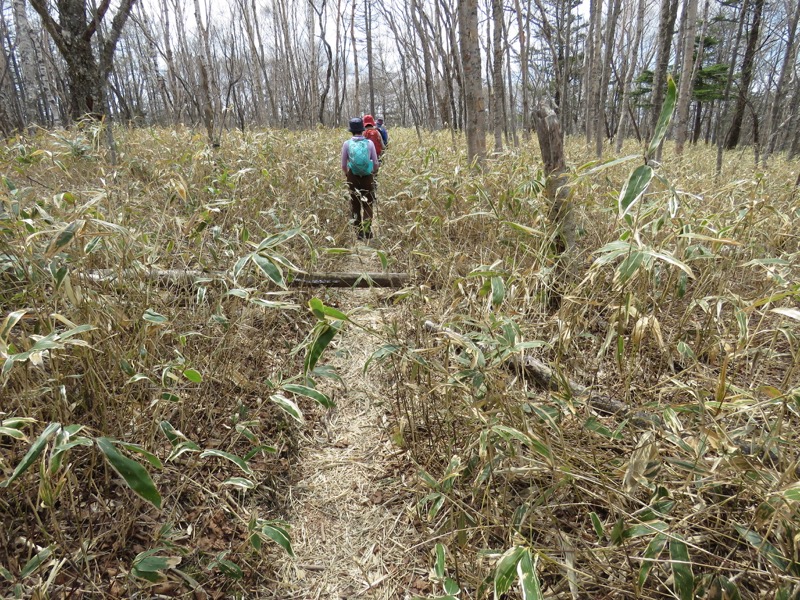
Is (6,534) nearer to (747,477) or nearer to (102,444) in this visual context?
(102,444)

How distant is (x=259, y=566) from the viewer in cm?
153

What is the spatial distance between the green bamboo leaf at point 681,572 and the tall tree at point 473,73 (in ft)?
12.0

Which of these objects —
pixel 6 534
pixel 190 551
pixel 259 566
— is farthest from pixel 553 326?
pixel 6 534

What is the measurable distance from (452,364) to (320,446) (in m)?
0.83

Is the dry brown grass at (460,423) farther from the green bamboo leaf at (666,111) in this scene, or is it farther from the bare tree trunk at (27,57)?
the bare tree trunk at (27,57)

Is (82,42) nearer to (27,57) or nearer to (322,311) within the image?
(322,311)

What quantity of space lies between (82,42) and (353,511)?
4853mm

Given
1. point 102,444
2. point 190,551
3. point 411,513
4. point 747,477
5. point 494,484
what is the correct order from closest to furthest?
point 102,444 → point 747,477 → point 190,551 → point 494,484 → point 411,513

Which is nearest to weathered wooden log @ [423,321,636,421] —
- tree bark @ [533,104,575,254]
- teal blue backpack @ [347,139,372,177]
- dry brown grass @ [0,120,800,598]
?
dry brown grass @ [0,120,800,598]

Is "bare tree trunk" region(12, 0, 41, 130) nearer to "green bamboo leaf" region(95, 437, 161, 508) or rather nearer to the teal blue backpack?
the teal blue backpack

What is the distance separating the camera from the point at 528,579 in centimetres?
84

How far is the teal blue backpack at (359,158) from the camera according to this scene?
14.6ft

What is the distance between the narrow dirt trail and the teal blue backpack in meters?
2.75

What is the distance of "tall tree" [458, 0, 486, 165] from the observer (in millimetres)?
4297
